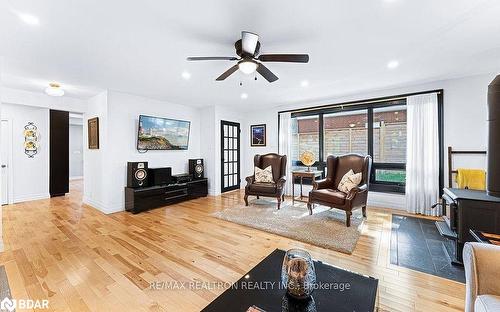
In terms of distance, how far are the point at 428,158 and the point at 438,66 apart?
5.47ft

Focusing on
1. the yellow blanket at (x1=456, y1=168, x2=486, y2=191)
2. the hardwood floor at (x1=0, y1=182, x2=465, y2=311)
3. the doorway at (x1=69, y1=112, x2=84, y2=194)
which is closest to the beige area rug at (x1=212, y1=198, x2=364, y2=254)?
the hardwood floor at (x1=0, y1=182, x2=465, y2=311)

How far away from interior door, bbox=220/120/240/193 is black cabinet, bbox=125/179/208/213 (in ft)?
3.11

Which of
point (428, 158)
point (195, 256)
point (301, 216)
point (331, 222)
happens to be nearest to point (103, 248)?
point (195, 256)

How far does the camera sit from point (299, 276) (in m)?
1.22

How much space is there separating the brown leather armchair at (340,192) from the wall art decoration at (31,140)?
260 inches

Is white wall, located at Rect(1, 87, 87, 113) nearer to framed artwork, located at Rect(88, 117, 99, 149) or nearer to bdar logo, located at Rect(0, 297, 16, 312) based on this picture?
framed artwork, located at Rect(88, 117, 99, 149)

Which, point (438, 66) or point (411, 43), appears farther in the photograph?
point (438, 66)

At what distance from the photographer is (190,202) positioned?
4.97 meters

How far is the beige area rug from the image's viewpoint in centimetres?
280

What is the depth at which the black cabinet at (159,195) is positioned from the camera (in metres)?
4.11

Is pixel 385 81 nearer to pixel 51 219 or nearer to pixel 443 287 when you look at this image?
pixel 443 287

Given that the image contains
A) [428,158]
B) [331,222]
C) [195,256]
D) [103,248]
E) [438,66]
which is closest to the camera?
[195,256]

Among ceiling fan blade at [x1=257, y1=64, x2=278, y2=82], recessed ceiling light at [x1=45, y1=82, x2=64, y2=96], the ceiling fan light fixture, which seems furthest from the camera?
recessed ceiling light at [x1=45, y1=82, x2=64, y2=96]

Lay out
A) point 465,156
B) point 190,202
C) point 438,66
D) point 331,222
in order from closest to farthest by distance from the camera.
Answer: point 438,66 → point 331,222 → point 465,156 → point 190,202
